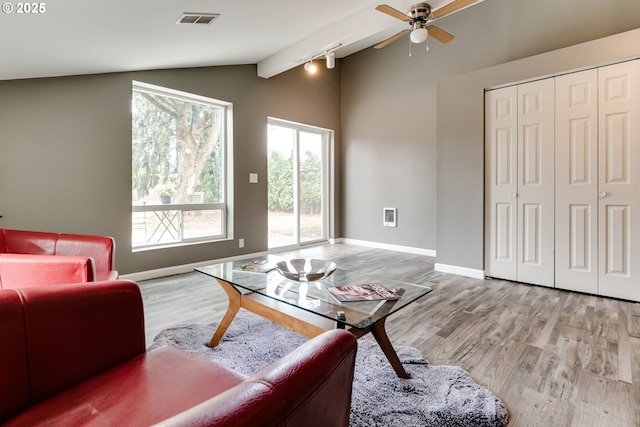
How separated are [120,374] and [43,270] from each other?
1.04 m

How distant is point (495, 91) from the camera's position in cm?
362

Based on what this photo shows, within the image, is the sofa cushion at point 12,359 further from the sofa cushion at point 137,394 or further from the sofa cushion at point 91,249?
the sofa cushion at point 91,249

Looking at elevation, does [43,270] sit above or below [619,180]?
below

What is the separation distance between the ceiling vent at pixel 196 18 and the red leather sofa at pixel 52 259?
1.86 metres

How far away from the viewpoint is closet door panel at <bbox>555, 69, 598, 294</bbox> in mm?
3082

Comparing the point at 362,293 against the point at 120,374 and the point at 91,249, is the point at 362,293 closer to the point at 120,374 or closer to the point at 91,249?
the point at 120,374

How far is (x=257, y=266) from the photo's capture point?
230 centimetres

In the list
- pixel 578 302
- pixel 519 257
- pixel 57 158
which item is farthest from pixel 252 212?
pixel 578 302

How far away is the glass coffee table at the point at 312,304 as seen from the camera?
1.50m

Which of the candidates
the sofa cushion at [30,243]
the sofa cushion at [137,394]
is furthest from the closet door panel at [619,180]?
the sofa cushion at [30,243]

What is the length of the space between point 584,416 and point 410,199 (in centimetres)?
402

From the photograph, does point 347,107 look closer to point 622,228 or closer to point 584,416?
point 622,228

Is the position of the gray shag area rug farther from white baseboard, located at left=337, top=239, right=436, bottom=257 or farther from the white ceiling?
white baseboard, located at left=337, top=239, right=436, bottom=257

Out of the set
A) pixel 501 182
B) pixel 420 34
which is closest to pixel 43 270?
pixel 420 34
